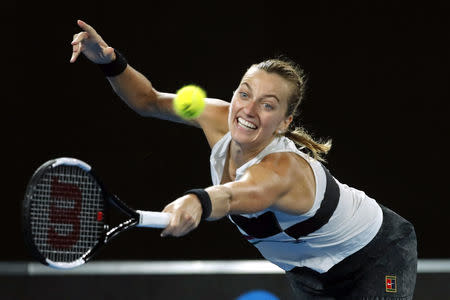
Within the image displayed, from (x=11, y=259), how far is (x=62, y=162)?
103 inches

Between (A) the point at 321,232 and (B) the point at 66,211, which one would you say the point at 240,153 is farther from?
(B) the point at 66,211

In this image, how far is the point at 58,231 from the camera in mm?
2305

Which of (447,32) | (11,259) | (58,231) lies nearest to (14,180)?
(11,259)

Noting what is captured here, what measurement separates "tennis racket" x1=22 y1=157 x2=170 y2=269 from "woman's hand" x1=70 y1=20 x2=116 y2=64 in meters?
0.61

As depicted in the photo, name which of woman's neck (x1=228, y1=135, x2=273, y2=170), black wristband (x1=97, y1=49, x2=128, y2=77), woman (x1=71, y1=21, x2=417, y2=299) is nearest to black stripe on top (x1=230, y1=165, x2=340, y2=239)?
woman (x1=71, y1=21, x2=417, y2=299)

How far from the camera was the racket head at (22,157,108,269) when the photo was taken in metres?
2.25

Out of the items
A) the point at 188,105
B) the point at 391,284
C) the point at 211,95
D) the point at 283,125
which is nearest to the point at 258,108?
the point at 283,125

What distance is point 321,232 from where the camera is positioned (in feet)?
9.21

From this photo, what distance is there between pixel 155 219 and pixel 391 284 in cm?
125

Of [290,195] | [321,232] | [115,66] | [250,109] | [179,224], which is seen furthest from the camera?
[115,66]

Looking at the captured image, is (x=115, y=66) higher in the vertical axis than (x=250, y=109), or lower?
higher

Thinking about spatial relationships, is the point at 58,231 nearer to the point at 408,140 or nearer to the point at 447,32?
the point at 408,140

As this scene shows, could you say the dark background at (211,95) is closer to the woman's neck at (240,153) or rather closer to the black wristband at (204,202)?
the woman's neck at (240,153)

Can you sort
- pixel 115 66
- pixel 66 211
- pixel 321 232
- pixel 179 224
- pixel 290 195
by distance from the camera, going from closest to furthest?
A: 1. pixel 179 224
2. pixel 66 211
3. pixel 290 195
4. pixel 321 232
5. pixel 115 66
